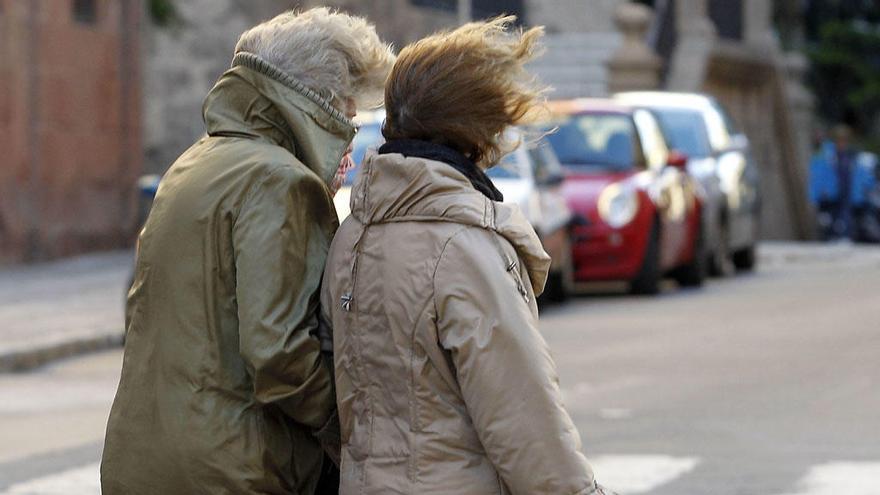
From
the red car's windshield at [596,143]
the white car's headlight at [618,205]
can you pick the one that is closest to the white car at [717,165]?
the red car's windshield at [596,143]

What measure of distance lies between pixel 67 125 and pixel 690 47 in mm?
13389

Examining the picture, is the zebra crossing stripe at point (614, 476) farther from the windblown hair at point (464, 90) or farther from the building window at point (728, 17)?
the building window at point (728, 17)

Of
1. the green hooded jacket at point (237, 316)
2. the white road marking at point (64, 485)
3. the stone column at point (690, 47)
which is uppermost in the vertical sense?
the green hooded jacket at point (237, 316)

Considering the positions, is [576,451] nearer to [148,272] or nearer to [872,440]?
[148,272]

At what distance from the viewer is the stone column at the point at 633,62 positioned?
2925 cm

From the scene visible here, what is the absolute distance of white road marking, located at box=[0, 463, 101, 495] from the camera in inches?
316

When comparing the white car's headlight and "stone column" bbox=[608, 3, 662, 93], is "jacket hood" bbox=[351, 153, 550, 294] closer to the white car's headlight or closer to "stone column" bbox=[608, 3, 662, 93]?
the white car's headlight

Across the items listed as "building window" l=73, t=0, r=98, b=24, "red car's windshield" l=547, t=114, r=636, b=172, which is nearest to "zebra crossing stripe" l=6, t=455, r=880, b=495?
"red car's windshield" l=547, t=114, r=636, b=172

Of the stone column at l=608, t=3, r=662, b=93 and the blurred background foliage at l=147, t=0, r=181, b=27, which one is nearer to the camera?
the blurred background foliage at l=147, t=0, r=181, b=27

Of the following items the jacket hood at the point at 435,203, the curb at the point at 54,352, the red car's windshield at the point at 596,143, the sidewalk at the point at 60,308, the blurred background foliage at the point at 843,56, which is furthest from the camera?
the blurred background foliage at the point at 843,56

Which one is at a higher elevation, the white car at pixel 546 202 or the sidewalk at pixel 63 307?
the white car at pixel 546 202

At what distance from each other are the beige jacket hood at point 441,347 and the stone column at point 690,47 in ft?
92.5

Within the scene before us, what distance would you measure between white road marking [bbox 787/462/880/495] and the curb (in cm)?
639

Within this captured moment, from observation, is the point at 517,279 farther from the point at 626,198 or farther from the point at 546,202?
the point at 626,198
